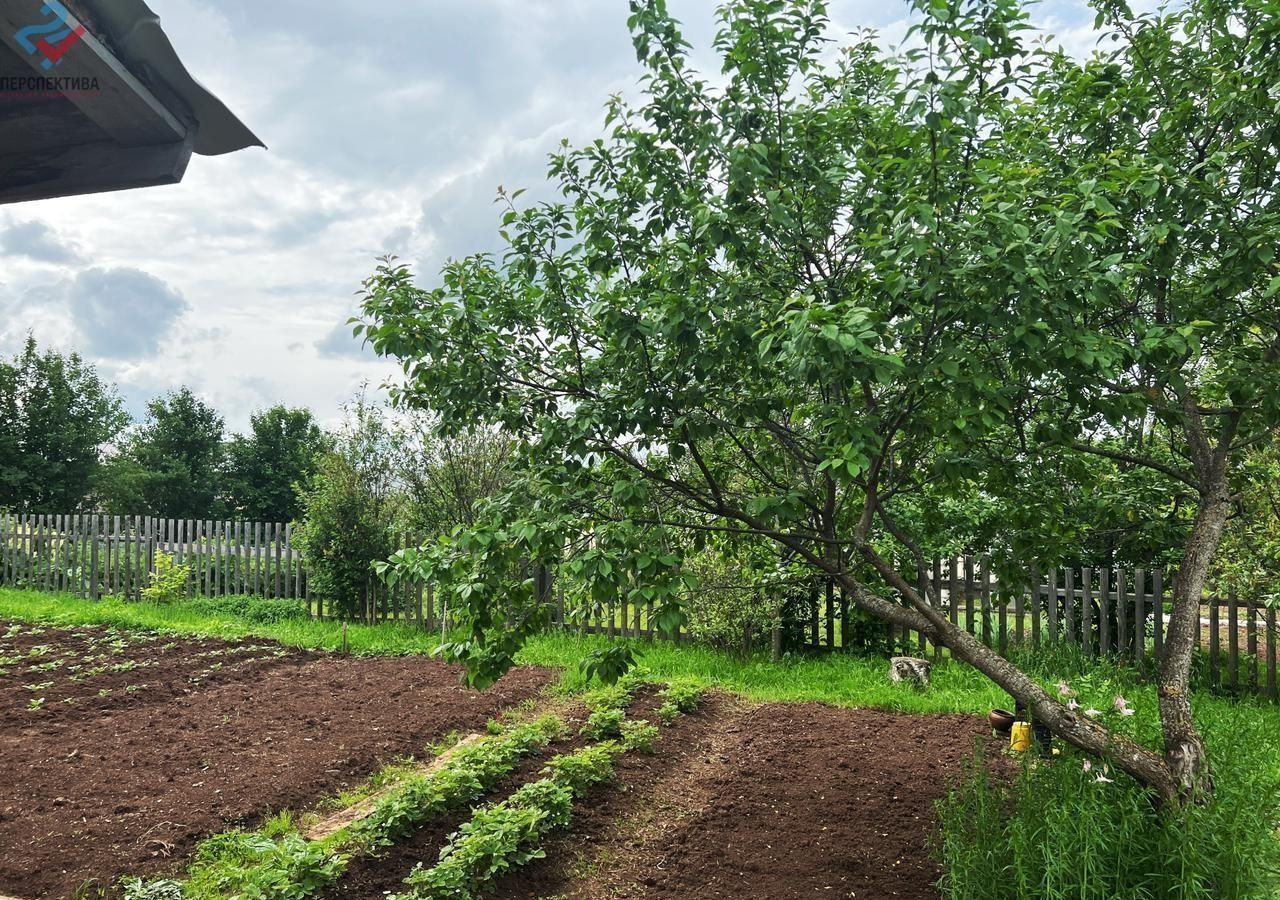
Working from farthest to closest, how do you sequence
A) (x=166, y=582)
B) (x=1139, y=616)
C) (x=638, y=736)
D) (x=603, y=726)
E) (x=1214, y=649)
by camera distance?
(x=166, y=582), (x=1139, y=616), (x=1214, y=649), (x=603, y=726), (x=638, y=736)

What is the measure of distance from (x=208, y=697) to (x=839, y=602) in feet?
21.2

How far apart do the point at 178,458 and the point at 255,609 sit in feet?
65.1

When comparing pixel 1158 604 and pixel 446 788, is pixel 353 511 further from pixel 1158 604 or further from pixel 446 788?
pixel 1158 604

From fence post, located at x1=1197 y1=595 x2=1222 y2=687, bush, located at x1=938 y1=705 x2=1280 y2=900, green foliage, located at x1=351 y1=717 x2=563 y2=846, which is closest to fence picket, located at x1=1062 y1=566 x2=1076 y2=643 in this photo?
fence post, located at x1=1197 y1=595 x2=1222 y2=687

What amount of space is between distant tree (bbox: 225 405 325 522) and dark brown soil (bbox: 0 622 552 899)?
2112 cm

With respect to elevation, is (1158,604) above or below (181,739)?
above

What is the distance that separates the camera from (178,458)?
29422 mm

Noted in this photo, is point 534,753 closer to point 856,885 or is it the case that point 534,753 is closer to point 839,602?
point 856,885

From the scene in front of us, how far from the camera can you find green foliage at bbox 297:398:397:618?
11.8 m

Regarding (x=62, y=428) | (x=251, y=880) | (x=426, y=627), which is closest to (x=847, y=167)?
(x=251, y=880)

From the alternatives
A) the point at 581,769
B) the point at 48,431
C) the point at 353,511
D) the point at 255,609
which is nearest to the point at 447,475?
the point at 353,511

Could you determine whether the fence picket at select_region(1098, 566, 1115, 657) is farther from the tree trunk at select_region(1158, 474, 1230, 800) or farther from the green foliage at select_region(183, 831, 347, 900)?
the green foliage at select_region(183, 831, 347, 900)

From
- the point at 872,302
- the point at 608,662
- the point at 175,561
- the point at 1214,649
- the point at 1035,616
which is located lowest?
the point at 1214,649

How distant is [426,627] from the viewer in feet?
37.6
